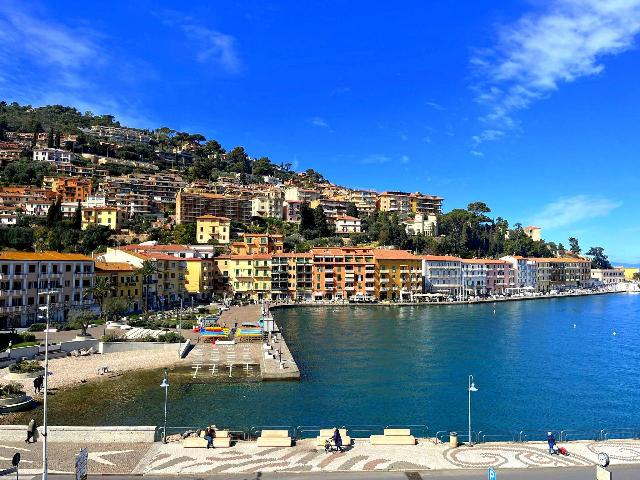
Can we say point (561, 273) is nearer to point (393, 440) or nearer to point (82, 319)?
point (82, 319)

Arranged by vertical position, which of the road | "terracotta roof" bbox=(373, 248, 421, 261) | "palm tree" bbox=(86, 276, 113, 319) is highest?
"terracotta roof" bbox=(373, 248, 421, 261)

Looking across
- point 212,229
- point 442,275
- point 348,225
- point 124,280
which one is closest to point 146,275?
point 124,280

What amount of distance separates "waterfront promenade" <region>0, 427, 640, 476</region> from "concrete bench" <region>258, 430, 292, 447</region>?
1.09 ft

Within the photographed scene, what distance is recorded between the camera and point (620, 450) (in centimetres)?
1927

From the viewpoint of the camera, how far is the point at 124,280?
2763 inches

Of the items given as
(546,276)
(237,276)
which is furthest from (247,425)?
(546,276)

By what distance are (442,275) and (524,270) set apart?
34.3 m

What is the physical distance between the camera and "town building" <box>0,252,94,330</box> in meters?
52.3

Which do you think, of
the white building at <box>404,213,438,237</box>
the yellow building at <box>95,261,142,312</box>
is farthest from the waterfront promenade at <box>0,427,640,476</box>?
the white building at <box>404,213,438,237</box>

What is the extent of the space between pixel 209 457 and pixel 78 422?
41.4 feet

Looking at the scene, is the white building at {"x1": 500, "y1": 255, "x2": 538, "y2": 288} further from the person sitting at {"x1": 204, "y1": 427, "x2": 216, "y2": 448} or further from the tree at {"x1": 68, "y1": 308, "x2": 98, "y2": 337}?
the person sitting at {"x1": 204, "y1": 427, "x2": 216, "y2": 448}

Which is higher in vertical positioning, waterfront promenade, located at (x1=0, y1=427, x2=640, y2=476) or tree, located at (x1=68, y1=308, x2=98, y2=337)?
tree, located at (x1=68, y1=308, x2=98, y2=337)

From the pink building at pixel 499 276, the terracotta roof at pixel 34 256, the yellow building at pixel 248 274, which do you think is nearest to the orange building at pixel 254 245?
the yellow building at pixel 248 274

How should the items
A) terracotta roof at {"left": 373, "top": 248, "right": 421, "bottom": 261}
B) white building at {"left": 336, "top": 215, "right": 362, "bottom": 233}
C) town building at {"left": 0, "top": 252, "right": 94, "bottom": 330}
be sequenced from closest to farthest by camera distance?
town building at {"left": 0, "top": 252, "right": 94, "bottom": 330} < terracotta roof at {"left": 373, "top": 248, "right": 421, "bottom": 261} < white building at {"left": 336, "top": 215, "right": 362, "bottom": 233}
